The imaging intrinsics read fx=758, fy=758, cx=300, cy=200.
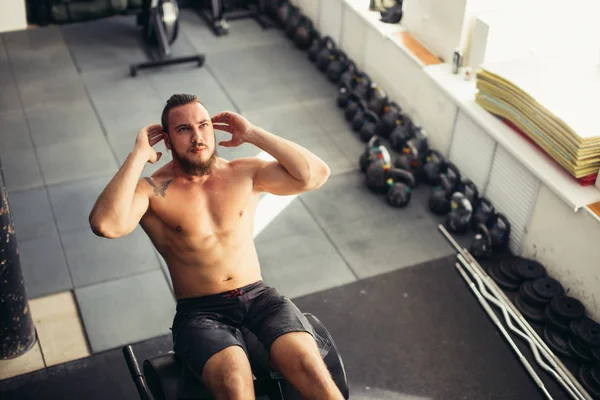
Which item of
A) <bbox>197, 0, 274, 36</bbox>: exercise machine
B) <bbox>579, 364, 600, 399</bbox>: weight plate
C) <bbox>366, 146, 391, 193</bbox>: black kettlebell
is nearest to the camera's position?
<bbox>579, 364, 600, 399</bbox>: weight plate

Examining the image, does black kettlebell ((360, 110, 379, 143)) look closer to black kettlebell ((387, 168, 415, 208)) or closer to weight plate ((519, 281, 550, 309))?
black kettlebell ((387, 168, 415, 208))

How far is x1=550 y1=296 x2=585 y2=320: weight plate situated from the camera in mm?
3822

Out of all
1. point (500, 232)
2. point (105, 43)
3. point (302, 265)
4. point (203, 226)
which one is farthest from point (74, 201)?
point (500, 232)

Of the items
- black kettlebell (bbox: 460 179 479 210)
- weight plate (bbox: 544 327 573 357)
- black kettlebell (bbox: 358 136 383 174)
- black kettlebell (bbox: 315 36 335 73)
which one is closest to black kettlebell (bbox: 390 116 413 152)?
black kettlebell (bbox: 358 136 383 174)

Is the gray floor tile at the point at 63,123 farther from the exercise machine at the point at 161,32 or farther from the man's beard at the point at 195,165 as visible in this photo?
the man's beard at the point at 195,165

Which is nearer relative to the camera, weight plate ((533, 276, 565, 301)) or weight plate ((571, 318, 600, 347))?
weight plate ((571, 318, 600, 347))

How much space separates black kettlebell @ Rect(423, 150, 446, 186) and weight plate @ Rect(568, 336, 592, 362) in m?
1.49

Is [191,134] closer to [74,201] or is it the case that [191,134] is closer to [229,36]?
[74,201]

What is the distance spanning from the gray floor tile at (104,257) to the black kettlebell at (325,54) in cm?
242

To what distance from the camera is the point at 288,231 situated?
4.60 metres

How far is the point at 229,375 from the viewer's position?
8.95 ft

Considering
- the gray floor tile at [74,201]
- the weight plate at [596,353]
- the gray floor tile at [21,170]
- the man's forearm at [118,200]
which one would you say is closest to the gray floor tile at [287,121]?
the gray floor tile at [74,201]

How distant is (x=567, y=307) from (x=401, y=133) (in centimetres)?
177

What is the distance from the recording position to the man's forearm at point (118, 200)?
9.12 feet
